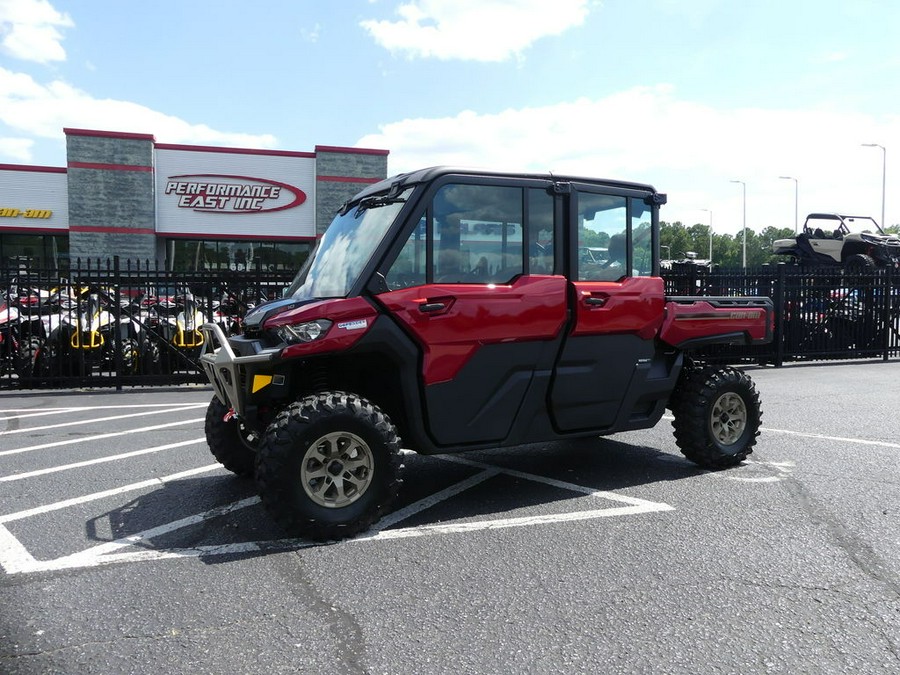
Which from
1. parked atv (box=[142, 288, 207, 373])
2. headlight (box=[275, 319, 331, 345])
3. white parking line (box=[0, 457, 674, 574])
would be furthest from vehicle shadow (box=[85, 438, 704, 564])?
parked atv (box=[142, 288, 207, 373])

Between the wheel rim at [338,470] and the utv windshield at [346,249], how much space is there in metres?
0.89

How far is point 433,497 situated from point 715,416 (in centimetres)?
241

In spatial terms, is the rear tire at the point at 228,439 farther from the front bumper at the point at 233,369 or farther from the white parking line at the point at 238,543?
the front bumper at the point at 233,369

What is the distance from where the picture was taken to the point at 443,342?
4.36 metres

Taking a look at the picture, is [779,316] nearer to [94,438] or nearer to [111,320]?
[94,438]

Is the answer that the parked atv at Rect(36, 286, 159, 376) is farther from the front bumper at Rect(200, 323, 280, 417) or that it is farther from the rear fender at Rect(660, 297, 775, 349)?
the rear fender at Rect(660, 297, 775, 349)

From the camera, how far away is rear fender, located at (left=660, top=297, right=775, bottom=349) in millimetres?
5414

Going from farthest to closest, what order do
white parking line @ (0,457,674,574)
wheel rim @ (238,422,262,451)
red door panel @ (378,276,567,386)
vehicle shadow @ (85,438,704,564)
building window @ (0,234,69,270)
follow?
building window @ (0,234,69,270), wheel rim @ (238,422,262,451), red door panel @ (378,276,567,386), vehicle shadow @ (85,438,704,564), white parking line @ (0,457,674,574)


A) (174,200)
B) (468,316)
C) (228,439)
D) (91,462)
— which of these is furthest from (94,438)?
(174,200)

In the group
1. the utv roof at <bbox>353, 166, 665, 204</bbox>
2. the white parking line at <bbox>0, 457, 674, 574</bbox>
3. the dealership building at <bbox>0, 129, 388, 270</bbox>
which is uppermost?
the dealership building at <bbox>0, 129, 388, 270</bbox>

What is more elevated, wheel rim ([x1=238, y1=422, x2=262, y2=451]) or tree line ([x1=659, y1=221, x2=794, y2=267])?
tree line ([x1=659, y1=221, x2=794, y2=267])

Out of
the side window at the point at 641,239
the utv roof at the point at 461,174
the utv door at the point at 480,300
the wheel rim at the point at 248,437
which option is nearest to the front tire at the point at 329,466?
the utv door at the point at 480,300

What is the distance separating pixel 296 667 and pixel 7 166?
33.3 metres

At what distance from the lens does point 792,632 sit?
2924 mm
